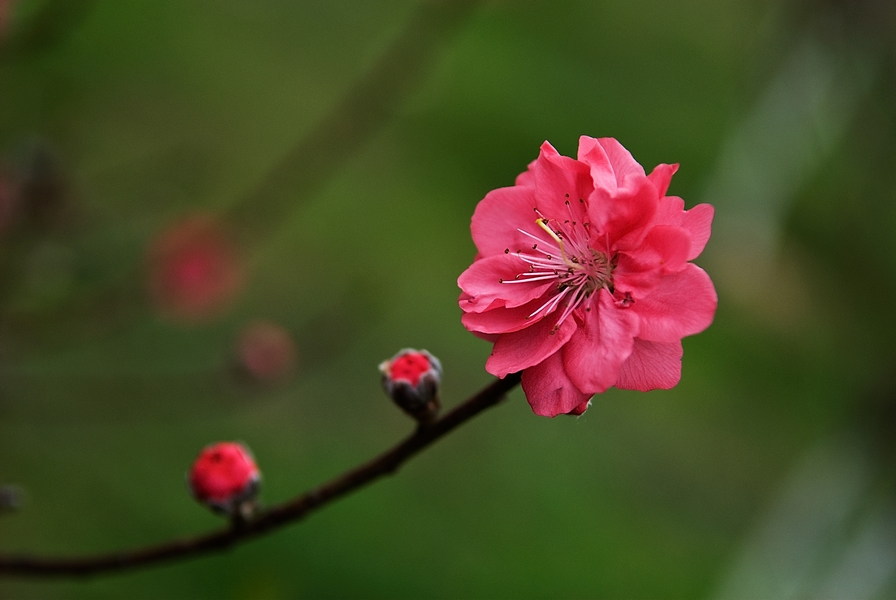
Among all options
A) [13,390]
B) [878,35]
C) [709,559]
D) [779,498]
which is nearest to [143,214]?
[13,390]

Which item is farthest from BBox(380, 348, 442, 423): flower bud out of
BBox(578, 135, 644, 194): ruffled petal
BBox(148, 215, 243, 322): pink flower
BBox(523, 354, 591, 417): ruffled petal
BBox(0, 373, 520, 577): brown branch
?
BBox(148, 215, 243, 322): pink flower

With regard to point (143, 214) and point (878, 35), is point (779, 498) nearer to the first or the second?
point (878, 35)

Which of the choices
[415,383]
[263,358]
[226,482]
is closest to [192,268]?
[263,358]

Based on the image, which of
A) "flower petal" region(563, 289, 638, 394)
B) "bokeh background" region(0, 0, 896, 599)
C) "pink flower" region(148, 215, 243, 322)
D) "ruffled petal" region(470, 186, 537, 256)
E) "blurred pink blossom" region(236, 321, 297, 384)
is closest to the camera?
"flower petal" region(563, 289, 638, 394)

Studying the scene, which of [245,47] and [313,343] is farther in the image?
[245,47]

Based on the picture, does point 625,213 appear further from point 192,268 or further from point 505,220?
point 192,268

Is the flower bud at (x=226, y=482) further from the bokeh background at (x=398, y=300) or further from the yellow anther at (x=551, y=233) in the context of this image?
the yellow anther at (x=551, y=233)

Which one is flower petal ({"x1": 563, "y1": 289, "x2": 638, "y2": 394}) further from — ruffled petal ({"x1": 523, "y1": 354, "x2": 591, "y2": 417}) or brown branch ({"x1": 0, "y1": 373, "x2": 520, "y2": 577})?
brown branch ({"x1": 0, "y1": 373, "x2": 520, "y2": 577})
